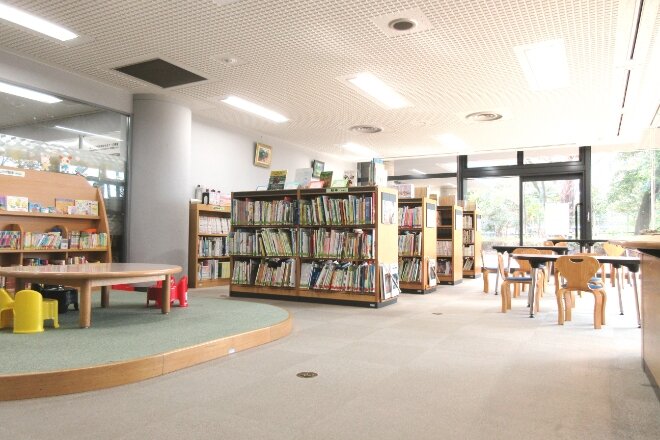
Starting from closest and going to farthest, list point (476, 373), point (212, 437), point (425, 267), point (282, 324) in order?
point (212, 437), point (476, 373), point (282, 324), point (425, 267)

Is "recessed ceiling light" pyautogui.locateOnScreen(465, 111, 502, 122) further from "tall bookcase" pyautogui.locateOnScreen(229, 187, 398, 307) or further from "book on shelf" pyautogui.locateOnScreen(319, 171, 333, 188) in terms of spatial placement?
"book on shelf" pyautogui.locateOnScreen(319, 171, 333, 188)

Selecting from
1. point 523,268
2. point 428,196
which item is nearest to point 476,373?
point 523,268

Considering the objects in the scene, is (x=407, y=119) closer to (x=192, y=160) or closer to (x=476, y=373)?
(x=192, y=160)

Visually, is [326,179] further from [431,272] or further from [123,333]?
[123,333]

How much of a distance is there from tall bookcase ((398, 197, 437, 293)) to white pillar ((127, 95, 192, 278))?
3.89 metres

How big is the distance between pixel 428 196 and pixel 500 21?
13.4ft

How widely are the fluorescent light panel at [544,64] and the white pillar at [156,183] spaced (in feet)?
18.2

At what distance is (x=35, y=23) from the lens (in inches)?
212

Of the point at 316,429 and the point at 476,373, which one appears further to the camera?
the point at 476,373

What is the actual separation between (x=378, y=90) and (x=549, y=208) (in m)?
7.30

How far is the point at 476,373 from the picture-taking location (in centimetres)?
336

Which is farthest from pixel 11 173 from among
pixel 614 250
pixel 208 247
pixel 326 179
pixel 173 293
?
pixel 614 250

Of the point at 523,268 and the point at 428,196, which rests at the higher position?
the point at 428,196

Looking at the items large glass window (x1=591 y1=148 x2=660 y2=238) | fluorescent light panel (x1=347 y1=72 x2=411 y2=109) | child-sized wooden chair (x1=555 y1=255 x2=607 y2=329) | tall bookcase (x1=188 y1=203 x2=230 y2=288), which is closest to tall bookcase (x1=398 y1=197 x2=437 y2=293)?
fluorescent light panel (x1=347 y1=72 x2=411 y2=109)
